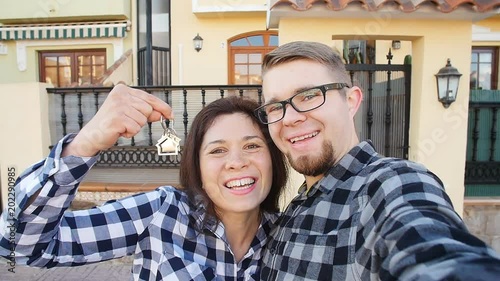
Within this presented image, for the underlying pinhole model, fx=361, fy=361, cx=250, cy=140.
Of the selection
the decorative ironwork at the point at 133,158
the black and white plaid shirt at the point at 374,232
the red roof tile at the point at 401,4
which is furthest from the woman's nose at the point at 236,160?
the decorative ironwork at the point at 133,158

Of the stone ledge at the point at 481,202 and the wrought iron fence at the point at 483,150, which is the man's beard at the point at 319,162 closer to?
the stone ledge at the point at 481,202

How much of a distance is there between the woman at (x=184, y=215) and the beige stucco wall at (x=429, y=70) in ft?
7.85

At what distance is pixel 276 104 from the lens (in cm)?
138

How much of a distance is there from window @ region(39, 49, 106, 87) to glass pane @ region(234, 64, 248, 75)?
3.38 metres

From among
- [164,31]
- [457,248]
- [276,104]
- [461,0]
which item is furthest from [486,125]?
[164,31]

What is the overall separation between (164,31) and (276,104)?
300 inches

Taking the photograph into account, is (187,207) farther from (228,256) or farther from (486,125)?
(486,125)

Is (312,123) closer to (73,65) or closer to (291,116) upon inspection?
(291,116)

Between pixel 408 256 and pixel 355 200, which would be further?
pixel 355 200

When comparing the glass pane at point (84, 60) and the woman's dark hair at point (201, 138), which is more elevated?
the glass pane at point (84, 60)

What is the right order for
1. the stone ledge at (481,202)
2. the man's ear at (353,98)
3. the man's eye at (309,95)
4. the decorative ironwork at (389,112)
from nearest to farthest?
the man's eye at (309,95), the man's ear at (353,98), the decorative ironwork at (389,112), the stone ledge at (481,202)

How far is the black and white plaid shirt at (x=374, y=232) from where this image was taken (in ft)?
2.35

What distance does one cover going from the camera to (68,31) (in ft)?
28.5

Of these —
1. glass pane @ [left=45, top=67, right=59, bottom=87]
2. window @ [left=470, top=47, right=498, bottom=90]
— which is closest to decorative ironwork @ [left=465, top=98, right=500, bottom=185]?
window @ [left=470, top=47, right=498, bottom=90]
